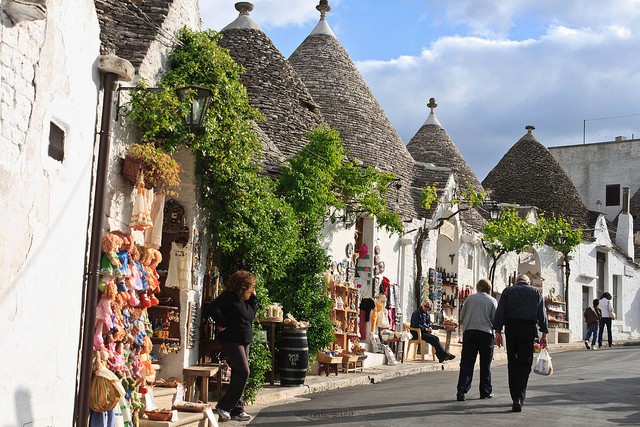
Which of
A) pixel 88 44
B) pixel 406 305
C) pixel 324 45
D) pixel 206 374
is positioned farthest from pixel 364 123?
pixel 88 44

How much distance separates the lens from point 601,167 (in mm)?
48062

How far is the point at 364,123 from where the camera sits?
23906 mm

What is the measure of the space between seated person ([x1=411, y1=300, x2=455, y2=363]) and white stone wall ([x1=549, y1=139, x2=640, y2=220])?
29.5 meters

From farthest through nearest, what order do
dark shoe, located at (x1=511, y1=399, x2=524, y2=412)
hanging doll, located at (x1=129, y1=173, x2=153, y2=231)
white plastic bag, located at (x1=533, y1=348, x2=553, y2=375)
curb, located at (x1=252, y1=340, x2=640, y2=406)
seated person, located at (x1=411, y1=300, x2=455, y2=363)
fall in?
seated person, located at (x1=411, y1=300, x2=455, y2=363) → curb, located at (x1=252, y1=340, x2=640, y2=406) → white plastic bag, located at (x1=533, y1=348, x2=553, y2=375) → dark shoe, located at (x1=511, y1=399, x2=524, y2=412) → hanging doll, located at (x1=129, y1=173, x2=153, y2=231)

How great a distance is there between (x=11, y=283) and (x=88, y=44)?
260 centimetres

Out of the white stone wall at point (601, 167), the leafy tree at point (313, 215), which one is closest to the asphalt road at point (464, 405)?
the leafy tree at point (313, 215)

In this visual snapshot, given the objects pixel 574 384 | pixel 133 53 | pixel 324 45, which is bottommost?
pixel 574 384

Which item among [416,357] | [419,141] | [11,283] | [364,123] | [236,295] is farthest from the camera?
[419,141]

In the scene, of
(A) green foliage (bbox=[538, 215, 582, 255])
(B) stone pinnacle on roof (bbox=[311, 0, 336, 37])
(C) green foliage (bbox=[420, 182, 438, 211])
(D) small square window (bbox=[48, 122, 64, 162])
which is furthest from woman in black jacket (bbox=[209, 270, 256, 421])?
(A) green foliage (bbox=[538, 215, 582, 255])

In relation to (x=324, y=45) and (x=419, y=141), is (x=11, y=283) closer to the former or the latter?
(x=324, y=45)

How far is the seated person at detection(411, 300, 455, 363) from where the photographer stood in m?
20.3

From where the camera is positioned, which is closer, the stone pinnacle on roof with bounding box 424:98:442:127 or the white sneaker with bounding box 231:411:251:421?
the white sneaker with bounding box 231:411:251:421

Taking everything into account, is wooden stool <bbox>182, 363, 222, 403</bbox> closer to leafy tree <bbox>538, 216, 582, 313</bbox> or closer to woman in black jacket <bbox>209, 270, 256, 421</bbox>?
woman in black jacket <bbox>209, 270, 256, 421</bbox>

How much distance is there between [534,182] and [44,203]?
107 ft
